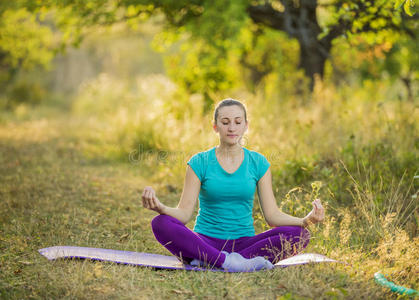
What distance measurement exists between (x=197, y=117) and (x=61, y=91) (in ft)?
66.0

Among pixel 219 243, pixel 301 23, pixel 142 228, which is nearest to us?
pixel 219 243

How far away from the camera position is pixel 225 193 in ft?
10.8

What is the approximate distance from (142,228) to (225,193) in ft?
4.93

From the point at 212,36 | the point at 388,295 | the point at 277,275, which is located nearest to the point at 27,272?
the point at 277,275

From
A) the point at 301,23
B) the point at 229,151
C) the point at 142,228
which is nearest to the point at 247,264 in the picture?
the point at 229,151

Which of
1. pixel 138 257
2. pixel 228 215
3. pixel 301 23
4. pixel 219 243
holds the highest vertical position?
pixel 301 23

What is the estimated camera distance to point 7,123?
1183cm

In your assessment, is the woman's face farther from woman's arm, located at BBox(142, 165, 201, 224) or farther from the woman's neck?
woman's arm, located at BBox(142, 165, 201, 224)

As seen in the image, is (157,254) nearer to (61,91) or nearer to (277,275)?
(277,275)

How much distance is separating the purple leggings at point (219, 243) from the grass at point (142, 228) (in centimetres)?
16

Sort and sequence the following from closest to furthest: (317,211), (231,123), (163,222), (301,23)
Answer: (317,211) < (163,222) < (231,123) < (301,23)

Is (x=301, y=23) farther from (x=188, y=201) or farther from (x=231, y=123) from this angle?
(x=188, y=201)

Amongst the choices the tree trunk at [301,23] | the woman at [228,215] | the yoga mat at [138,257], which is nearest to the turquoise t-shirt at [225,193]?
the woman at [228,215]

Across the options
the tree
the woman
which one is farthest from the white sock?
the tree
